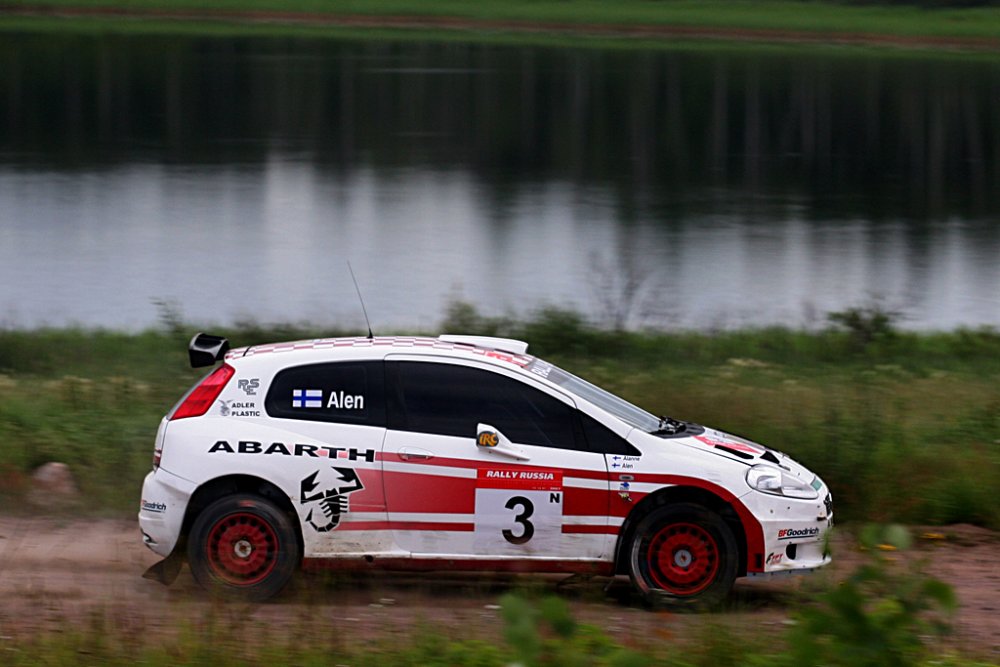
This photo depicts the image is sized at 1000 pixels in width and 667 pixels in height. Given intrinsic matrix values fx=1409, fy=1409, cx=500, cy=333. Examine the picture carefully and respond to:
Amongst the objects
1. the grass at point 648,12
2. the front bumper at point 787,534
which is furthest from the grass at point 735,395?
the grass at point 648,12

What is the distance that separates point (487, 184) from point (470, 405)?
31163mm

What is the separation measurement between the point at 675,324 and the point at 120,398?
954 cm

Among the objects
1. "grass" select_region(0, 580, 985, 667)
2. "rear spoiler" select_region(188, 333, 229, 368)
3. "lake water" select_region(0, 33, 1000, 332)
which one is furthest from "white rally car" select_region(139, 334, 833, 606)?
"lake water" select_region(0, 33, 1000, 332)

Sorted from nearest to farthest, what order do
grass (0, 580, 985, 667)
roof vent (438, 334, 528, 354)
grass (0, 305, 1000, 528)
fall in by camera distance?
grass (0, 580, 985, 667) → roof vent (438, 334, 528, 354) → grass (0, 305, 1000, 528)

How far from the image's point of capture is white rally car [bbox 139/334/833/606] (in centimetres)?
804

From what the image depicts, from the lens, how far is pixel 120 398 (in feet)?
41.0

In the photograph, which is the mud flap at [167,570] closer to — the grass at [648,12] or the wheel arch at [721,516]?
the wheel arch at [721,516]

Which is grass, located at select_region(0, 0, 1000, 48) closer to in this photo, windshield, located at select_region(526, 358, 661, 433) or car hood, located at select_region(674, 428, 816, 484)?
windshield, located at select_region(526, 358, 661, 433)

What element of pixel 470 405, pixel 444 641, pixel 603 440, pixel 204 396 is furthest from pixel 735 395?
pixel 444 641

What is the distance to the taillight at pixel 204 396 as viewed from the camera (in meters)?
8.27

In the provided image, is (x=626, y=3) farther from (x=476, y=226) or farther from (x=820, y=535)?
(x=820, y=535)

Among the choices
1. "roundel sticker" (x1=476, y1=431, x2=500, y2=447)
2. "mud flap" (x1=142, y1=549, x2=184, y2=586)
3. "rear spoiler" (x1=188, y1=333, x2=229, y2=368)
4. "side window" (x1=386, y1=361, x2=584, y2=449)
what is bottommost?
"mud flap" (x1=142, y1=549, x2=184, y2=586)

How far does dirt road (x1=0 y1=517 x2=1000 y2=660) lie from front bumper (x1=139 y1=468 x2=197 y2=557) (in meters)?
0.34

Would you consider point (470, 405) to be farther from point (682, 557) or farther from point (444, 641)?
point (444, 641)
